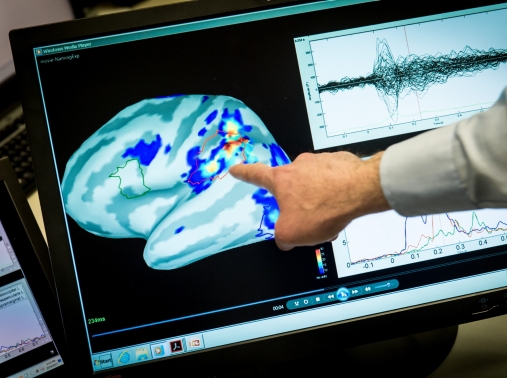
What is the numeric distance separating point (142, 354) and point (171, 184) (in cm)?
20

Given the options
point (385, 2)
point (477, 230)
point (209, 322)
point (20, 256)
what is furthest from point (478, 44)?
point (20, 256)

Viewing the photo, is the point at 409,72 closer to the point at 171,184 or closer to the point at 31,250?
the point at 171,184

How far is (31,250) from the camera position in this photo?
648mm

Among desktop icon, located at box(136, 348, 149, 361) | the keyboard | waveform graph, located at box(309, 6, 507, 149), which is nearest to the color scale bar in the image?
waveform graph, located at box(309, 6, 507, 149)

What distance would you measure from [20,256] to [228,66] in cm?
34

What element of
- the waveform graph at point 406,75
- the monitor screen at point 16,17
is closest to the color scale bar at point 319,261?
the waveform graph at point 406,75

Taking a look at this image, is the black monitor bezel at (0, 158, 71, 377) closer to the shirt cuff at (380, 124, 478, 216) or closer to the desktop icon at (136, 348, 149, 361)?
the desktop icon at (136, 348, 149, 361)

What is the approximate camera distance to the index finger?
0.59 meters

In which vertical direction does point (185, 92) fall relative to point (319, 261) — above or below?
above

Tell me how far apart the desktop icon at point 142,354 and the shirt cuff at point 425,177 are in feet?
1.09

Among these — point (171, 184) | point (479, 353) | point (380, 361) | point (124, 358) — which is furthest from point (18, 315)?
point (479, 353)

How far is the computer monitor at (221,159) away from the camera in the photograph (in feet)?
2.01

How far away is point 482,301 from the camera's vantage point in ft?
2.15

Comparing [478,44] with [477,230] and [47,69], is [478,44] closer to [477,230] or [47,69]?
[477,230]
